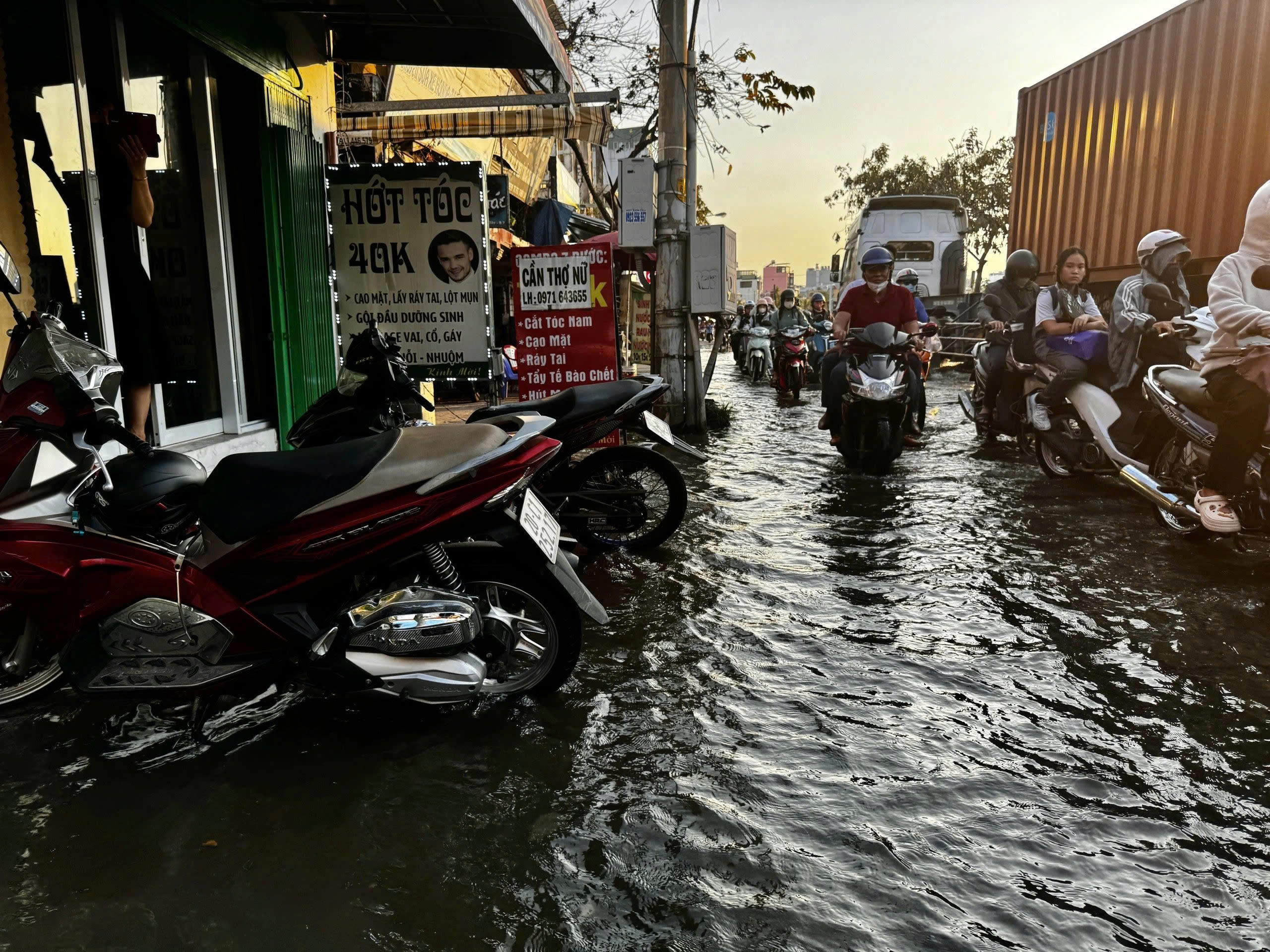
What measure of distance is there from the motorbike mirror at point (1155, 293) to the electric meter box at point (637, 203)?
4659 mm

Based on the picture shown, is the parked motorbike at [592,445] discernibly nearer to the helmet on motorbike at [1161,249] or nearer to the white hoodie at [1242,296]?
the white hoodie at [1242,296]

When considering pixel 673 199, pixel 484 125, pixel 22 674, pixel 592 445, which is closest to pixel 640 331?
pixel 673 199

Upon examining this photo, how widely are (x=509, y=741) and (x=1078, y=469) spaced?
5412 mm

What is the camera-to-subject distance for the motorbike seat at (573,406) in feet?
14.3

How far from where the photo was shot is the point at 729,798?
99.3 inches

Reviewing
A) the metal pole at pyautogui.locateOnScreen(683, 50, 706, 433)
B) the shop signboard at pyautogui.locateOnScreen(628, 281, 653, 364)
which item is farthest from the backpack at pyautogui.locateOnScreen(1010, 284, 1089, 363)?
the shop signboard at pyautogui.locateOnScreen(628, 281, 653, 364)

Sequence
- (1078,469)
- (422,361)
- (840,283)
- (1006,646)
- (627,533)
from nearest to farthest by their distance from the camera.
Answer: (1006,646) < (627,533) < (422,361) < (1078,469) < (840,283)

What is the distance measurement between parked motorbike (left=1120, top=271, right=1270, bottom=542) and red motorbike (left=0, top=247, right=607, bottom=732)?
12.1 feet

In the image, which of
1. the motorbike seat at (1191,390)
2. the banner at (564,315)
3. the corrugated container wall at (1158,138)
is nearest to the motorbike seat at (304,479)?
the motorbike seat at (1191,390)

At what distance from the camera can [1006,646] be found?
3643mm

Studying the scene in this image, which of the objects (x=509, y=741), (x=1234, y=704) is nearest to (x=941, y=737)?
(x=1234, y=704)

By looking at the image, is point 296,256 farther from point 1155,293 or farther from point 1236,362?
point 1155,293

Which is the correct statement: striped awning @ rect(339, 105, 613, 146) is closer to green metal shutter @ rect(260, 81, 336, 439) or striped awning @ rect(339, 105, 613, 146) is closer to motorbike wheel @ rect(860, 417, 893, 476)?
green metal shutter @ rect(260, 81, 336, 439)

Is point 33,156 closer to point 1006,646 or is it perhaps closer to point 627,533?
point 627,533
